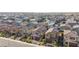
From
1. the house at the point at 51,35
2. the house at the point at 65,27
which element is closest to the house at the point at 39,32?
the house at the point at 51,35

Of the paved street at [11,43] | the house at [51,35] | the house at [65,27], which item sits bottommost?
the paved street at [11,43]

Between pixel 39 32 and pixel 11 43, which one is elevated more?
pixel 39 32

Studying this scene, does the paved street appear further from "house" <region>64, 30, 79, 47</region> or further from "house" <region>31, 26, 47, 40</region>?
"house" <region>64, 30, 79, 47</region>

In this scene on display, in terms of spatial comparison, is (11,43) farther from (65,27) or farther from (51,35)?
(65,27)

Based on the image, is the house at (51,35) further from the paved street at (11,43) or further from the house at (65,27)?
the paved street at (11,43)

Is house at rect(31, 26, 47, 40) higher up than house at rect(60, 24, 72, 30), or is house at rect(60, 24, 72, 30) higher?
house at rect(60, 24, 72, 30)

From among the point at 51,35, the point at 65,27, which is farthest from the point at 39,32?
the point at 65,27

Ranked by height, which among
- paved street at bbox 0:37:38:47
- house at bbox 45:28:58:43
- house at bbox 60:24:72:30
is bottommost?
paved street at bbox 0:37:38:47

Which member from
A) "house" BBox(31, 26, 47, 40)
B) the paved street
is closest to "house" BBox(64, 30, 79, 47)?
"house" BBox(31, 26, 47, 40)
